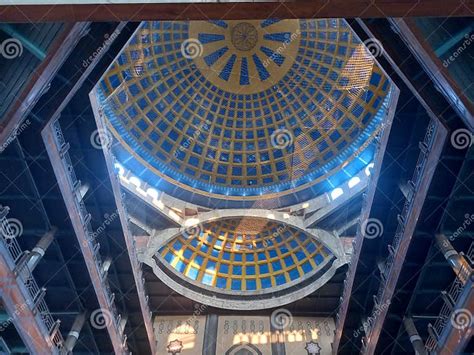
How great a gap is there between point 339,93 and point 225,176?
1063cm

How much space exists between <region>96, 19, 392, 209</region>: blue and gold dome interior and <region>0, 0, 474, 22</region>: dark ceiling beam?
17.7 m

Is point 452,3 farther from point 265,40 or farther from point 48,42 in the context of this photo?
point 265,40

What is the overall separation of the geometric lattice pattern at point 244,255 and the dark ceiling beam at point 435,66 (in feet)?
55.8

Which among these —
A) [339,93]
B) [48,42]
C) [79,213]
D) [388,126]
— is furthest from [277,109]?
[48,42]

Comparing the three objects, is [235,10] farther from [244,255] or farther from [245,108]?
[245,108]

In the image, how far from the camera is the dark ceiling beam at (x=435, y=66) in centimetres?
1028

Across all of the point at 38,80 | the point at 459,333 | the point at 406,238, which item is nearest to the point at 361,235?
the point at 406,238

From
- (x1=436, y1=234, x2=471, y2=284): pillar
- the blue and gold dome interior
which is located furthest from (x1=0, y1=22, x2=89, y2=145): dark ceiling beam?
the blue and gold dome interior

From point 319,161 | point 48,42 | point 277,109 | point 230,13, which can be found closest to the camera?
point 230,13

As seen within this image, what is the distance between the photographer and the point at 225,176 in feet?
103

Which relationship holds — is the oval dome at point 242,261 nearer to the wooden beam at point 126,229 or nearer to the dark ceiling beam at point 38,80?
the wooden beam at point 126,229

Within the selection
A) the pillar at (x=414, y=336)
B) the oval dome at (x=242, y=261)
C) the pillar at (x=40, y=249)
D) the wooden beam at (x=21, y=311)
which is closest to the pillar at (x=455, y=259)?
the pillar at (x=414, y=336)

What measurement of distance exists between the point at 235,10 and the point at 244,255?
2196 centimetres

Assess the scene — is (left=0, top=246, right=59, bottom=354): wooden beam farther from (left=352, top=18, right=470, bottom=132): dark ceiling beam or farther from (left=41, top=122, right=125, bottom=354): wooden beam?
(left=352, top=18, right=470, bottom=132): dark ceiling beam
